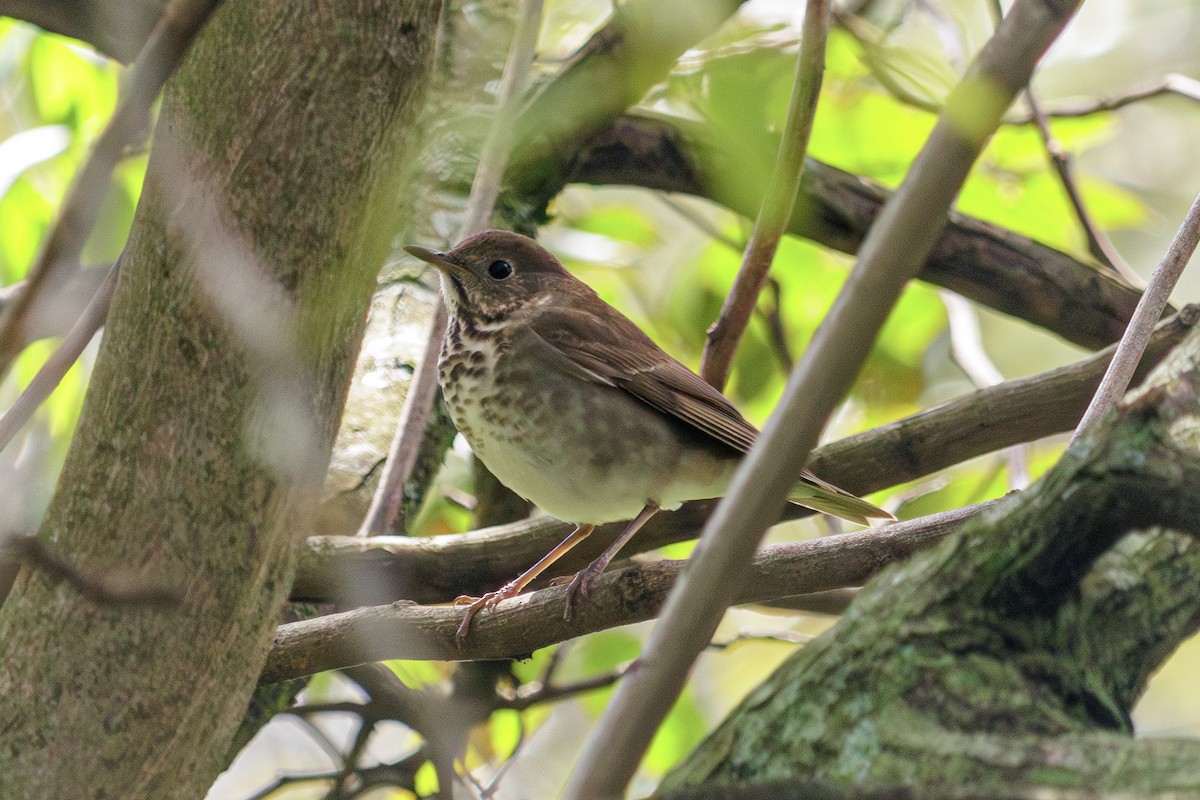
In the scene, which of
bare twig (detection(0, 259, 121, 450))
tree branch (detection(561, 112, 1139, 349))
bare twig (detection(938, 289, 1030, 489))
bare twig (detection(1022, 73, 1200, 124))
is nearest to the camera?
bare twig (detection(0, 259, 121, 450))

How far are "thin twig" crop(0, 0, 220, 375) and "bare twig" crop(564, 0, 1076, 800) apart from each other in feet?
1.92

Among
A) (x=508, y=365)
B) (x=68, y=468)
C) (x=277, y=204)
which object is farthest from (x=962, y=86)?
(x=508, y=365)

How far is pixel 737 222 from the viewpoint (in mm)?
A: 4586

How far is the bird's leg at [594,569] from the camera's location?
2.57 meters

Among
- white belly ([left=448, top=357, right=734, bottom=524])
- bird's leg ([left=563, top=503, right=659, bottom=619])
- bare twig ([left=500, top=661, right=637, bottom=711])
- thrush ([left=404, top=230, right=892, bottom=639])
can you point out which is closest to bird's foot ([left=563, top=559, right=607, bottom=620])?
bird's leg ([left=563, top=503, right=659, bottom=619])

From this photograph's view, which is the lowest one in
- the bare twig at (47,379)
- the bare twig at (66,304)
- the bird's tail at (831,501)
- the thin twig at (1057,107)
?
the bare twig at (66,304)

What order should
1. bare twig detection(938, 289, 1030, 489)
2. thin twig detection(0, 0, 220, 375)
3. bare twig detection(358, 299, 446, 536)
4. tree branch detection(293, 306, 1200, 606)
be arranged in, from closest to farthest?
1. thin twig detection(0, 0, 220, 375)
2. tree branch detection(293, 306, 1200, 606)
3. bare twig detection(358, 299, 446, 536)
4. bare twig detection(938, 289, 1030, 489)

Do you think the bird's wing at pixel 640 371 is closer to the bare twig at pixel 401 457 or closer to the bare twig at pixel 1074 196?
the bare twig at pixel 401 457

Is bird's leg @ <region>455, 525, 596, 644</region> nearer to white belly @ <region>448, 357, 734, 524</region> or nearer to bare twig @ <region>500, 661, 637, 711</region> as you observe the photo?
white belly @ <region>448, 357, 734, 524</region>

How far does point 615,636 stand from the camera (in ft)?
12.0

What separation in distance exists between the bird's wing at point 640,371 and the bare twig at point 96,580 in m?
1.67

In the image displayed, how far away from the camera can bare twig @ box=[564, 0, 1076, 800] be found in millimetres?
1034

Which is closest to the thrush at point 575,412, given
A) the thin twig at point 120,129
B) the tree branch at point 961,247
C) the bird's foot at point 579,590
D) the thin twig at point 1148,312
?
the bird's foot at point 579,590

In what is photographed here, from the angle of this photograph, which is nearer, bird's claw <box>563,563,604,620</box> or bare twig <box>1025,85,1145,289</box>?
bird's claw <box>563,563,604,620</box>
